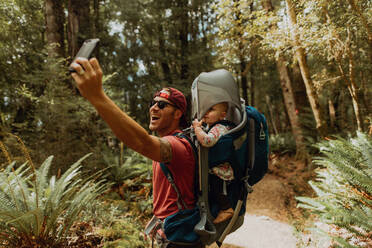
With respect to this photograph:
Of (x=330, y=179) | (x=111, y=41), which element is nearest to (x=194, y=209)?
(x=330, y=179)

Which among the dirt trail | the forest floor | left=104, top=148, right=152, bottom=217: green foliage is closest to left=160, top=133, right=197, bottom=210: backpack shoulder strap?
the forest floor

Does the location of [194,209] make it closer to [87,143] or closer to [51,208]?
[51,208]

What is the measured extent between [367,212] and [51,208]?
3.81 m

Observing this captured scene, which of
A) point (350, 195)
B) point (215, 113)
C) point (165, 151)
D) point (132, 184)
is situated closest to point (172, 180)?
point (165, 151)

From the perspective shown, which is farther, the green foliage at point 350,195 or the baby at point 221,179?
the green foliage at point 350,195

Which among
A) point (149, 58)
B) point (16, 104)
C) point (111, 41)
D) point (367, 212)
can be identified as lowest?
point (367, 212)

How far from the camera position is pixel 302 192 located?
236 inches

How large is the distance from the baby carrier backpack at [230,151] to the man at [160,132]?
0.11m

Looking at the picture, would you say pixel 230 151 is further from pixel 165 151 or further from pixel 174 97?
pixel 174 97

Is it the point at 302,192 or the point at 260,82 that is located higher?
the point at 260,82

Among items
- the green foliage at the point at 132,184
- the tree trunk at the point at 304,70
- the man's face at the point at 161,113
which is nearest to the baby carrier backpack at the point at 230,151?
the man's face at the point at 161,113

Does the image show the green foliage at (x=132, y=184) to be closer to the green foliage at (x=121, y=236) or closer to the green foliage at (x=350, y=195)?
the green foliage at (x=121, y=236)

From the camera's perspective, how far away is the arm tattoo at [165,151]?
3.71 ft

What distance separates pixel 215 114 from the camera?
4.95 ft
